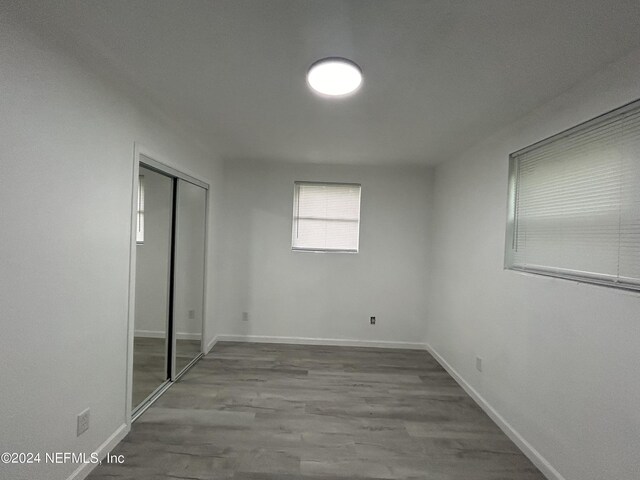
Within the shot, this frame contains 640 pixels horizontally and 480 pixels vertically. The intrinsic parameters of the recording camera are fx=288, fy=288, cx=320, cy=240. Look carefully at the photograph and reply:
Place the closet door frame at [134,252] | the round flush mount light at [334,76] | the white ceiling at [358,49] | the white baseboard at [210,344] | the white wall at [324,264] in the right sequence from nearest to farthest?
the white ceiling at [358,49], the round flush mount light at [334,76], the closet door frame at [134,252], the white baseboard at [210,344], the white wall at [324,264]

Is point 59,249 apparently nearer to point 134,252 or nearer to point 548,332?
point 134,252

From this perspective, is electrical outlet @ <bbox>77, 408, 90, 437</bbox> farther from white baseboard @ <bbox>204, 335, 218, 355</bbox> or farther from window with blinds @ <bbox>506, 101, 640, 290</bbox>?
window with blinds @ <bbox>506, 101, 640, 290</bbox>

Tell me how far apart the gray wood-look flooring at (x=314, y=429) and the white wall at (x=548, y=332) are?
1.17 ft

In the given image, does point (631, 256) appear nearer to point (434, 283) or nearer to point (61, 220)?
point (434, 283)

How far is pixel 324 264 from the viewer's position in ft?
13.5

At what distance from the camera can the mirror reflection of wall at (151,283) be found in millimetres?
2336

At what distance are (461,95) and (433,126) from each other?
59 cm

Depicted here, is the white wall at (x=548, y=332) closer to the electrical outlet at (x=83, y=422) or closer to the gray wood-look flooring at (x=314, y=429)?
the gray wood-look flooring at (x=314, y=429)

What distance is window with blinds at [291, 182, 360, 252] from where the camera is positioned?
13.6 feet

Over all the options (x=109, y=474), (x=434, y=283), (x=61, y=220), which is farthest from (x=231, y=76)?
(x=434, y=283)

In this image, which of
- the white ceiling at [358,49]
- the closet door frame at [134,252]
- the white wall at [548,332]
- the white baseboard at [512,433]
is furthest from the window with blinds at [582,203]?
the closet door frame at [134,252]

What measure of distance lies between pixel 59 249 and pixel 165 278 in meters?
1.24

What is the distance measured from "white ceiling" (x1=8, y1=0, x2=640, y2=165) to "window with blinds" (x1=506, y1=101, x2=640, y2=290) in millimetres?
352

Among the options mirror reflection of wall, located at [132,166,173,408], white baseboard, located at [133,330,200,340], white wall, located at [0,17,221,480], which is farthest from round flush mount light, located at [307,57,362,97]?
white baseboard, located at [133,330,200,340]
